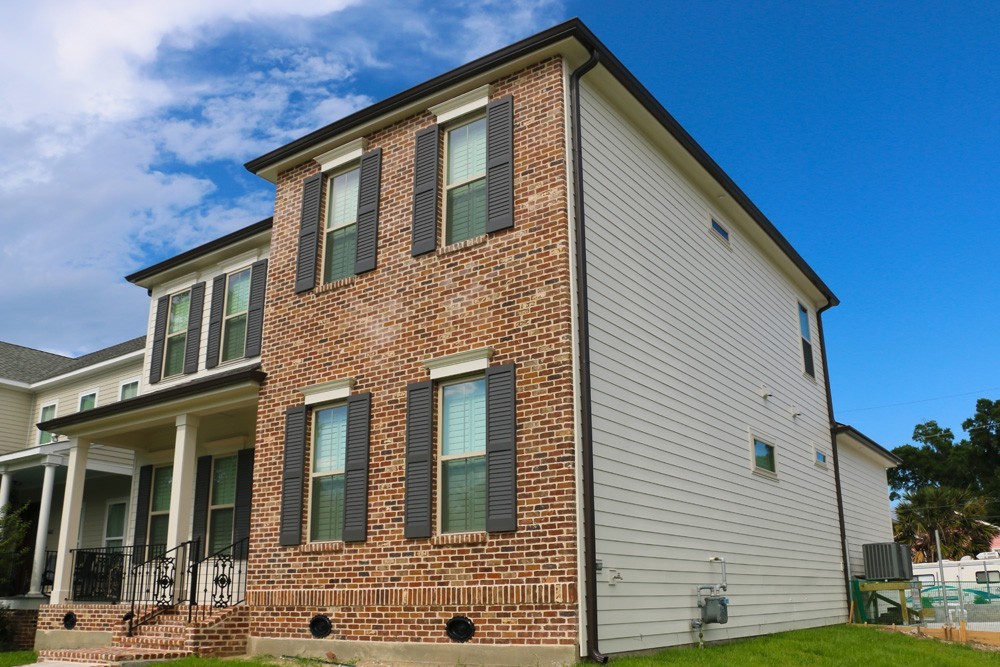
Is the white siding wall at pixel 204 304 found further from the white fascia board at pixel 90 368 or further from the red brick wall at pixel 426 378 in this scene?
the white fascia board at pixel 90 368

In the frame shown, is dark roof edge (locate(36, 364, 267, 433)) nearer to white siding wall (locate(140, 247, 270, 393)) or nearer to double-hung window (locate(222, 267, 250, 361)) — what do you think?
double-hung window (locate(222, 267, 250, 361))

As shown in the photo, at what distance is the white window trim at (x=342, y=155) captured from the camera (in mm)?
12805

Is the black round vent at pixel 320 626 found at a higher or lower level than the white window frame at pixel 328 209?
lower

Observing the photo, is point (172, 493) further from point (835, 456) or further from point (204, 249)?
point (835, 456)

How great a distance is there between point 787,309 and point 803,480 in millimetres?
3597

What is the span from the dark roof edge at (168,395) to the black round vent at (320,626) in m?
3.59

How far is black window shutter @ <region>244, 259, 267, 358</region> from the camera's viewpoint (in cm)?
1516

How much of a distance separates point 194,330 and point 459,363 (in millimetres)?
8192

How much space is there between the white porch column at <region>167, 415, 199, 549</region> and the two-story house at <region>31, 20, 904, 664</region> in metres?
0.05

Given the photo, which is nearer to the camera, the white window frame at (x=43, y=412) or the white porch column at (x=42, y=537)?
the white porch column at (x=42, y=537)

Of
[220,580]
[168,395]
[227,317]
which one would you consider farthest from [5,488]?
[220,580]

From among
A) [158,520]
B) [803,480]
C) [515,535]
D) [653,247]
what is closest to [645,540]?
[515,535]

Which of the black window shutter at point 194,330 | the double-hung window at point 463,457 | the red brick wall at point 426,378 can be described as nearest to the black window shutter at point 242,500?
the red brick wall at point 426,378

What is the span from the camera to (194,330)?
16766 millimetres
